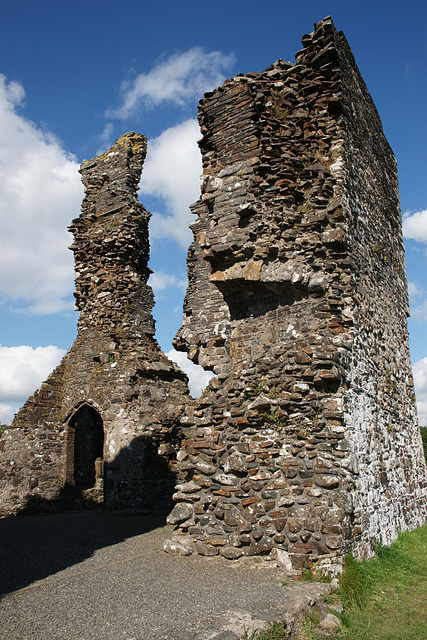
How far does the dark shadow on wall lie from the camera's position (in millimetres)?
6393

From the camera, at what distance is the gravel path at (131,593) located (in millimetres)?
3479

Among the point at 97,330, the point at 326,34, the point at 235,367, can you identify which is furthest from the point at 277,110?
the point at 97,330

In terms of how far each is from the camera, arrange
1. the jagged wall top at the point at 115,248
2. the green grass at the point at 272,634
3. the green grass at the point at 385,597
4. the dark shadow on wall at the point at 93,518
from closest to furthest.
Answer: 1. the green grass at the point at 272,634
2. the green grass at the point at 385,597
3. the dark shadow on wall at the point at 93,518
4. the jagged wall top at the point at 115,248

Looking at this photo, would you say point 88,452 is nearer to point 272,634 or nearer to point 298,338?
point 298,338

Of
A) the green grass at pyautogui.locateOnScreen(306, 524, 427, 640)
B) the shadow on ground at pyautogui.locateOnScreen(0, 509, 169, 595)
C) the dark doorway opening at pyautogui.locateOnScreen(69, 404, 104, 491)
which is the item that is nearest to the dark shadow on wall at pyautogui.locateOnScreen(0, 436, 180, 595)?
the shadow on ground at pyautogui.locateOnScreen(0, 509, 169, 595)

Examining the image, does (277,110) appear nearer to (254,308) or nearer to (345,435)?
(254,308)

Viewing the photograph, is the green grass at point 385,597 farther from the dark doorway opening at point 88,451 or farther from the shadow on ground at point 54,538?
the dark doorway opening at point 88,451

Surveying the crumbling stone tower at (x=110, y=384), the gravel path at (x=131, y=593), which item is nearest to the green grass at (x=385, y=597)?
the gravel path at (x=131, y=593)

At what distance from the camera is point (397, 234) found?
374 inches

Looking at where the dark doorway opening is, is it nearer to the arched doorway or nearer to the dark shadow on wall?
the arched doorway

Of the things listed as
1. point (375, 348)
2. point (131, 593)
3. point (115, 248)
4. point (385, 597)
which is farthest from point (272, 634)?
point (115, 248)

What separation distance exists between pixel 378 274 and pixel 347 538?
4.23 m

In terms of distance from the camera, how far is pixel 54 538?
7.82m

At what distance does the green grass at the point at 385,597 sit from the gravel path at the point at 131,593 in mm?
414
